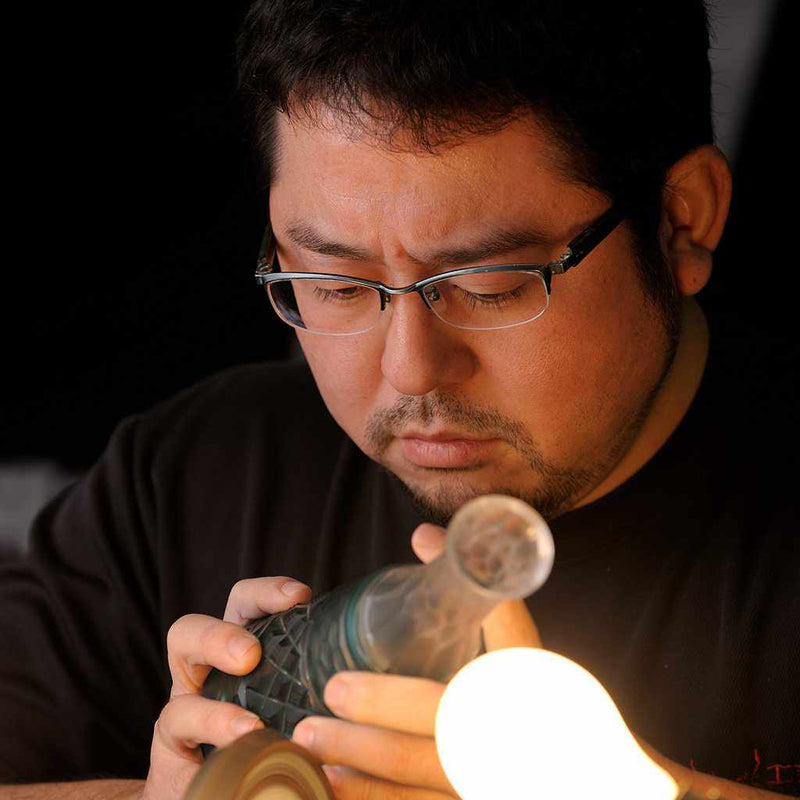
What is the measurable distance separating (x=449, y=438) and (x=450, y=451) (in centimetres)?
2

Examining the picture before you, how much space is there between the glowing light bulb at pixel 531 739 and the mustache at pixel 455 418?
43 cm

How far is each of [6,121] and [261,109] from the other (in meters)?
1.07

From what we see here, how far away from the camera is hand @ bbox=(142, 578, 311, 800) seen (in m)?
0.76

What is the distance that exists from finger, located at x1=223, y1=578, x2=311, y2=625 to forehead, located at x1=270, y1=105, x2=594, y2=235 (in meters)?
0.34

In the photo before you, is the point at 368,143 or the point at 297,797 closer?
the point at 297,797

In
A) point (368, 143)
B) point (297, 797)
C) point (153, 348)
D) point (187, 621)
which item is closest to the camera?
point (297, 797)

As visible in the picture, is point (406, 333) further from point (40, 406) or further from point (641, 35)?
point (40, 406)

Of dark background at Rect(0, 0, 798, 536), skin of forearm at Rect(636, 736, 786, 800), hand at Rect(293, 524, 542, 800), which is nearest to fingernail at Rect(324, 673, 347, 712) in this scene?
hand at Rect(293, 524, 542, 800)

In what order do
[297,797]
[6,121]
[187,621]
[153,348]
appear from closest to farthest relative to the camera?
[297,797], [187,621], [6,121], [153,348]

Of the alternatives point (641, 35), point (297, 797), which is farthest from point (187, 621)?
point (641, 35)

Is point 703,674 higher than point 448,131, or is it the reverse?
point 448,131

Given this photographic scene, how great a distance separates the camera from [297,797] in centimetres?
65

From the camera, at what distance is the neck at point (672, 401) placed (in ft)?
3.90

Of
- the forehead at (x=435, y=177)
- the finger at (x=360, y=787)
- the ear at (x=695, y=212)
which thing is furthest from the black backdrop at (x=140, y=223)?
the finger at (x=360, y=787)
